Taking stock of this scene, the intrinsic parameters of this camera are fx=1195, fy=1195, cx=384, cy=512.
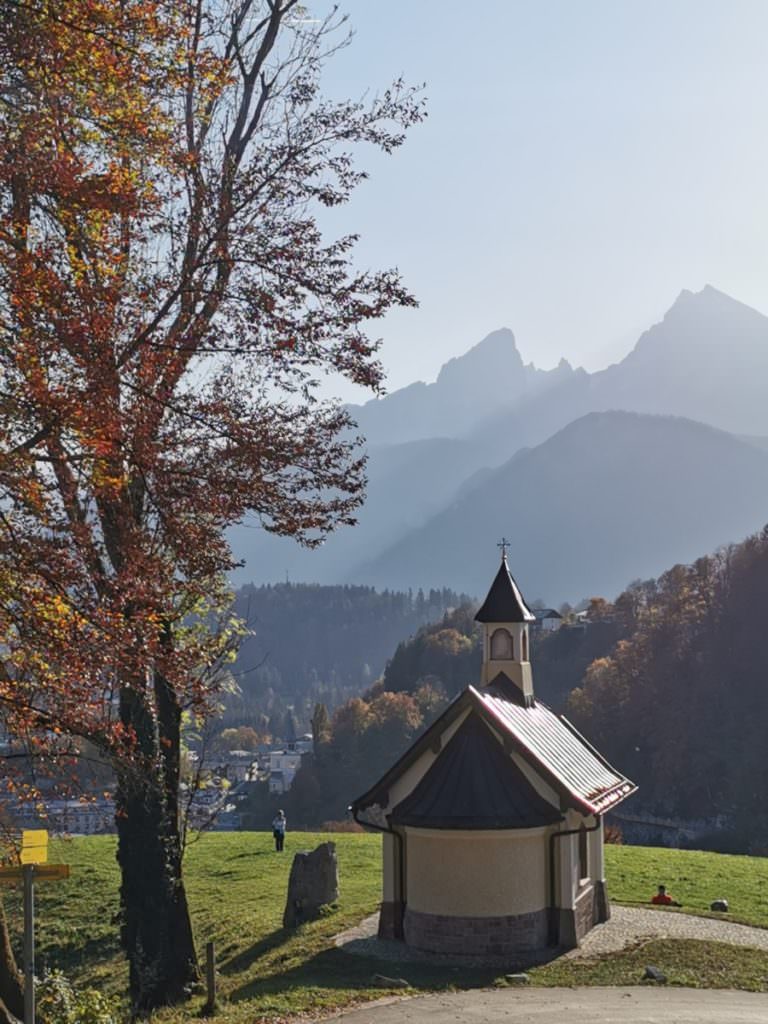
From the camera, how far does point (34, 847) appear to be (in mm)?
9672

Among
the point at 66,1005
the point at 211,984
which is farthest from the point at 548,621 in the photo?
the point at 66,1005

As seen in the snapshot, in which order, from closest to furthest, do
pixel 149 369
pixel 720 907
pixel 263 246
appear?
1. pixel 149 369
2. pixel 263 246
3. pixel 720 907

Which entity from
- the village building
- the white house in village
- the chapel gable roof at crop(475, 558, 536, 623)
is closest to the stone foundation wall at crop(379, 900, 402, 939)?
the white house in village

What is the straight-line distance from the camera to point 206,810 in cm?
1981

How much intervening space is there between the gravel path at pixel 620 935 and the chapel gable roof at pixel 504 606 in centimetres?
580

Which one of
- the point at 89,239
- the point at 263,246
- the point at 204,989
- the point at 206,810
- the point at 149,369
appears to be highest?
the point at 263,246

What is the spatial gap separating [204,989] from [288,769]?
5752 inches

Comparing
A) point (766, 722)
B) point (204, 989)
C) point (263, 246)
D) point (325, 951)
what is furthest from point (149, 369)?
point (766, 722)

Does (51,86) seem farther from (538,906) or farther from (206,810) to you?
(538,906)

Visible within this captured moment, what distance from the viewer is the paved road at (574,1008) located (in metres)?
15.0

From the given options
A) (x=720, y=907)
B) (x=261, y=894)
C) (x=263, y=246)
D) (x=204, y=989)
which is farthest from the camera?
(x=261, y=894)

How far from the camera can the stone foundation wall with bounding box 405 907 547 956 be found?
19016 mm

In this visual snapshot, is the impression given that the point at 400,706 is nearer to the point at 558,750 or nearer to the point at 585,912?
the point at 558,750

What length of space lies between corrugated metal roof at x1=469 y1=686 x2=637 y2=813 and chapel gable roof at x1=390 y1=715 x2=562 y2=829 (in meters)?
0.42
